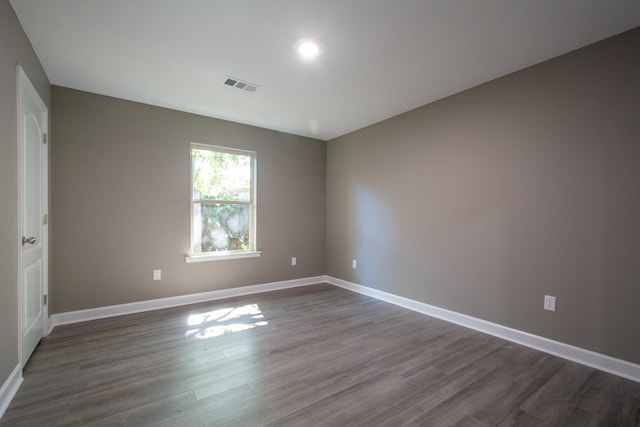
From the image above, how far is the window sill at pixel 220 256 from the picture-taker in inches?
146

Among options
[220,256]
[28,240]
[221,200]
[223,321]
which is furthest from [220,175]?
[28,240]

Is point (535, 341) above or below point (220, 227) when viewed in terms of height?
below

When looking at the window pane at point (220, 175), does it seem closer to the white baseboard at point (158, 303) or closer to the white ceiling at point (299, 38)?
the white ceiling at point (299, 38)

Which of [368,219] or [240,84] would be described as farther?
[368,219]

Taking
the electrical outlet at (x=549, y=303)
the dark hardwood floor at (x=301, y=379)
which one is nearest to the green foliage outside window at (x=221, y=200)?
the dark hardwood floor at (x=301, y=379)

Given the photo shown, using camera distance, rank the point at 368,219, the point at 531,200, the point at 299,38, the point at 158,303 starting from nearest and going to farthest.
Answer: the point at 299,38 < the point at 531,200 < the point at 158,303 < the point at 368,219

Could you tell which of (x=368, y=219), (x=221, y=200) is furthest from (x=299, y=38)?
(x=368, y=219)

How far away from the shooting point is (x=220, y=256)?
12.9 ft

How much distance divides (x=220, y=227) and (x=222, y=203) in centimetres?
34

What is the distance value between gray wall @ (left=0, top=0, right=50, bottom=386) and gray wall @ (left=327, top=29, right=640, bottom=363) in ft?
11.6

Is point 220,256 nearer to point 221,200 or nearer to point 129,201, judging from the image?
point 221,200

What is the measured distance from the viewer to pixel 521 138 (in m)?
2.61

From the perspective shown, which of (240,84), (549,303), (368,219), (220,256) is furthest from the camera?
(368,219)

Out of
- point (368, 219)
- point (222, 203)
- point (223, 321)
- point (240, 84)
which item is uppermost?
point (240, 84)
